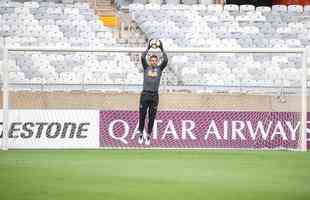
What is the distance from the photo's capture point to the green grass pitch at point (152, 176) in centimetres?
997

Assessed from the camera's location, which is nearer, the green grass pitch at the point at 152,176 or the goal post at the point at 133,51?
the green grass pitch at the point at 152,176

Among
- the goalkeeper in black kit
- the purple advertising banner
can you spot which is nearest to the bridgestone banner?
the purple advertising banner

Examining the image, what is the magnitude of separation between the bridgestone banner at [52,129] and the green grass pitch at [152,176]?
148cm

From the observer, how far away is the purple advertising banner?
18.7 m

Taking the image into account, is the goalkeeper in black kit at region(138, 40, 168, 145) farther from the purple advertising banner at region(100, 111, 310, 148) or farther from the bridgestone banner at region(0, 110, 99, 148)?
the bridgestone banner at region(0, 110, 99, 148)

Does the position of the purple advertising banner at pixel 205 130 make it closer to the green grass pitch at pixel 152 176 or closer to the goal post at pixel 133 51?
the goal post at pixel 133 51

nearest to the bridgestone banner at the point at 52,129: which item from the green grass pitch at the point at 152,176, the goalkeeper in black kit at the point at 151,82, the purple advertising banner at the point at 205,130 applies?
the purple advertising banner at the point at 205,130

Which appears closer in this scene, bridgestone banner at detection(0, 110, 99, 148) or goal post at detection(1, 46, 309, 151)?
goal post at detection(1, 46, 309, 151)

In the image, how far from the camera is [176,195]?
32.5 feet

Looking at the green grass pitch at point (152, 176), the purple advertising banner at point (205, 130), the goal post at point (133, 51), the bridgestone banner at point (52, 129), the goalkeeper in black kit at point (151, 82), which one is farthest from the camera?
the purple advertising banner at point (205, 130)

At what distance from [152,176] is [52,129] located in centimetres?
673

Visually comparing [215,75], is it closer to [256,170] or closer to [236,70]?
[236,70]

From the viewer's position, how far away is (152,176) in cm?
1204

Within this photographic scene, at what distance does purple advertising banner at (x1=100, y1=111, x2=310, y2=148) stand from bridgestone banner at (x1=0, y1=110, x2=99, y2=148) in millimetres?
280
